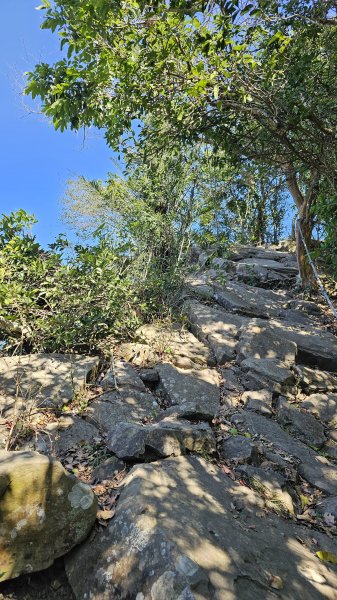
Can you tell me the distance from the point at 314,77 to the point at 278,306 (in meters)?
5.23

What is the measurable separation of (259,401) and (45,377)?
3.08m

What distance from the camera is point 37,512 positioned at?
8.18ft

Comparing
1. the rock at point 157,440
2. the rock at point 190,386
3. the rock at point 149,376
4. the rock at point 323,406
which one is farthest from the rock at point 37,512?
the rock at point 323,406

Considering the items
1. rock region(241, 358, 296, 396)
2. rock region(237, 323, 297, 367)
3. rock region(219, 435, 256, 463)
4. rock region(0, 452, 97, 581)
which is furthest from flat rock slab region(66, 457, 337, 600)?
rock region(237, 323, 297, 367)

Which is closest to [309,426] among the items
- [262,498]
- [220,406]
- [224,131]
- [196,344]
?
[220,406]

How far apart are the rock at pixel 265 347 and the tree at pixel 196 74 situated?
2952mm

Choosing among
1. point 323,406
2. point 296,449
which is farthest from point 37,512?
point 323,406

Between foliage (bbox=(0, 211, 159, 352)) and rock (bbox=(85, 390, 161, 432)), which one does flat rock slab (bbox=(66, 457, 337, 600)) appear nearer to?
rock (bbox=(85, 390, 161, 432))

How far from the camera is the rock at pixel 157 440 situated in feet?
11.8

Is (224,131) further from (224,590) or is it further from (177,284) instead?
(224,590)

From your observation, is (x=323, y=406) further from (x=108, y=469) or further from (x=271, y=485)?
(x=108, y=469)

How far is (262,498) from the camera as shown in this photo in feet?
11.4

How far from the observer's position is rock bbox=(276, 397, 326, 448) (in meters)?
4.87

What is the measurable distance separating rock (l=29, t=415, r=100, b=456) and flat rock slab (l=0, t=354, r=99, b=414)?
13.1 inches
